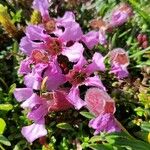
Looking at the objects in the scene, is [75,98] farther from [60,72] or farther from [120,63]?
[120,63]

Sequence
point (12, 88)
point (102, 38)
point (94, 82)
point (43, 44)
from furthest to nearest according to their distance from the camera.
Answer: point (102, 38) → point (12, 88) → point (43, 44) → point (94, 82)

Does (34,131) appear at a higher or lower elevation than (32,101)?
lower

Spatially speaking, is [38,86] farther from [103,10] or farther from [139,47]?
[103,10]

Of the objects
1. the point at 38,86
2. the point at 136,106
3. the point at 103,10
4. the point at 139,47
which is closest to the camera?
the point at 38,86

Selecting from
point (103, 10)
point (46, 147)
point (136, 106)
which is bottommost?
point (46, 147)

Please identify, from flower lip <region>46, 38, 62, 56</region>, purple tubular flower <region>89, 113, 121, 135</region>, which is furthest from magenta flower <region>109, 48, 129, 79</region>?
purple tubular flower <region>89, 113, 121, 135</region>

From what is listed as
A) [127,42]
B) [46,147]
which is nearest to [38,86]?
[46,147]

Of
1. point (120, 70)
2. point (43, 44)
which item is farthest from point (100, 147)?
point (43, 44)
